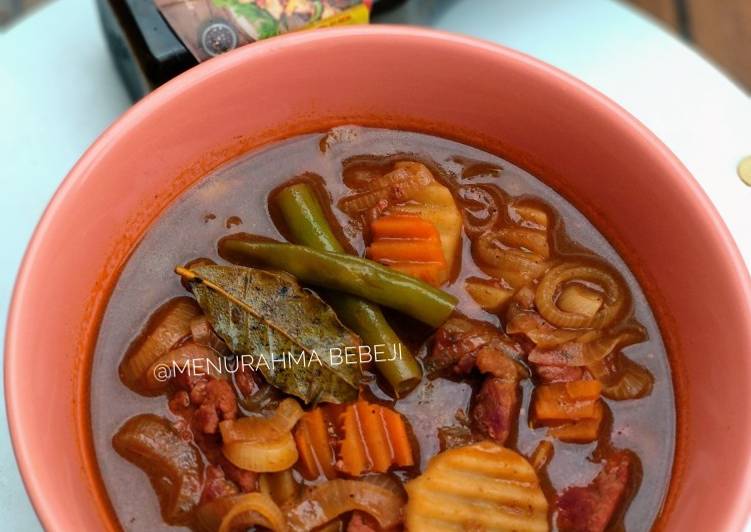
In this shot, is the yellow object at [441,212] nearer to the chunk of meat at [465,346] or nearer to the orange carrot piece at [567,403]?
the chunk of meat at [465,346]

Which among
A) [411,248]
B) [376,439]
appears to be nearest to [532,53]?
[411,248]

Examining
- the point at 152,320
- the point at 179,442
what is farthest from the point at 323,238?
the point at 179,442

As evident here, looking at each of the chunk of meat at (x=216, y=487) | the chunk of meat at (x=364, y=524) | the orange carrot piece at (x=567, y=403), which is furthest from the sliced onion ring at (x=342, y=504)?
the orange carrot piece at (x=567, y=403)

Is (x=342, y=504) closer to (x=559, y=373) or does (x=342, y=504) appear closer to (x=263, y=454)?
(x=263, y=454)

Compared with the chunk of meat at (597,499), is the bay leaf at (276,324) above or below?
above

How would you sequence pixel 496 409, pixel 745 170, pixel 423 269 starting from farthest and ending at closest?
pixel 745 170 → pixel 423 269 → pixel 496 409

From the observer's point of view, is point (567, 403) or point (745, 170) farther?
point (745, 170)

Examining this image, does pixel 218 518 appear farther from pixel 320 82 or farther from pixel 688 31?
pixel 688 31

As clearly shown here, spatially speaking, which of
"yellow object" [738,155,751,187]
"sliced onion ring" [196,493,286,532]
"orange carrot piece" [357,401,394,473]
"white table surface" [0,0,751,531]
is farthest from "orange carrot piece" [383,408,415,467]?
"yellow object" [738,155,751,187]
